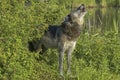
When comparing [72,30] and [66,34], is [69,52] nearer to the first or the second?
[66,34]

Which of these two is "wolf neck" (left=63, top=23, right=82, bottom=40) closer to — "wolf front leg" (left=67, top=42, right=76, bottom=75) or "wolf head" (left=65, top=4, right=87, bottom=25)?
"wolf head" (left=65, top=4, right=87, bottom=25)

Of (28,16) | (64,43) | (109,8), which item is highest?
(28,16)

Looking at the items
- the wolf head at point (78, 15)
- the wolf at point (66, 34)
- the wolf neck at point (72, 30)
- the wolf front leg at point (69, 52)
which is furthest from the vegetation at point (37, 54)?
the wolf head at point (78, 15)

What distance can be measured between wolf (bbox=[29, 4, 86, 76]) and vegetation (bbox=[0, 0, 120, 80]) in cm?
35

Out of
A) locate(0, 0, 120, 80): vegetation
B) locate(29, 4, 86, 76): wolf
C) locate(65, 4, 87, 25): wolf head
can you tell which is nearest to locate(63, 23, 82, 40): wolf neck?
locate(29, 4, 86, 76): wolf

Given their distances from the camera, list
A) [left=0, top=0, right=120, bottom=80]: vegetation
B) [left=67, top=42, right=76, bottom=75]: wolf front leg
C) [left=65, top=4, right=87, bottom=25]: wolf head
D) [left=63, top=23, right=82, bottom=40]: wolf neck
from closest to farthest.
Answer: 1. [left=0, top=0, right=120, bottom=80]: vegetation
2. [left=65, top=4, right=87, bottom=25]: wolf head
3. [left=63, top=23, right=82, bottom=40]: wolf neck
4. [left=67, top=42, right=76, bottom=75]: wolf front leg

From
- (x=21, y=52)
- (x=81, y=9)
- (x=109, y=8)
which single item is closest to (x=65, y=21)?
(x=81, y=9)

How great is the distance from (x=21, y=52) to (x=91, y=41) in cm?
479

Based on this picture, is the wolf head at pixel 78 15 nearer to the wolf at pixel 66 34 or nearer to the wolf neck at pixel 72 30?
the wolf at pixel 66 34

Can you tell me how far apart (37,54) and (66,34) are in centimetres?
141

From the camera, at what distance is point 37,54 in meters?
9.00

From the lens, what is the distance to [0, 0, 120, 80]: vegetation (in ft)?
26.3

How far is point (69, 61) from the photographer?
10.7 meters

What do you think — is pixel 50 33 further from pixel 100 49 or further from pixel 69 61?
pixel 100 49
